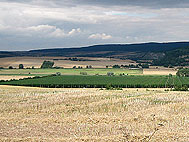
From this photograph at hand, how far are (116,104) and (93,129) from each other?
8517 millimetres

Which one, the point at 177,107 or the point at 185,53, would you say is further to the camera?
the point at 185,53

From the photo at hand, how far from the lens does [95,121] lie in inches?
743

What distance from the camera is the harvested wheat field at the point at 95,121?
48.2ft

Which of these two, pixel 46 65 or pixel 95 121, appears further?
pixel 46 65

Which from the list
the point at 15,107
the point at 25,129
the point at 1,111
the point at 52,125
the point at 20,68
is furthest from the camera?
the point at 20,68

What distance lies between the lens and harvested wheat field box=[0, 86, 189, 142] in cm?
1470

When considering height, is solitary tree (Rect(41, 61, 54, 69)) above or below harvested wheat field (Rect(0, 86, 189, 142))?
above

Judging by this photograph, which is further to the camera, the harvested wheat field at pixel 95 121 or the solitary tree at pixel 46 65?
the solitary tree at pixel 46 65

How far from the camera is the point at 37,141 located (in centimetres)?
1384

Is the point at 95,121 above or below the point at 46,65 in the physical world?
below

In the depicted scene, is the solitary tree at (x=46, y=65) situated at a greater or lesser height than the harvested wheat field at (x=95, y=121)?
greater

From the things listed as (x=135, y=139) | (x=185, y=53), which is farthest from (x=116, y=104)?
(x=185, y=53)

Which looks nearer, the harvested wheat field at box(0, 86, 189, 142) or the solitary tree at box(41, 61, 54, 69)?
the harvested wheat field at box(0, 86, 189, 142)

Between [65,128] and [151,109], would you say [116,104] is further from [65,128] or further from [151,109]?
[65,128]
